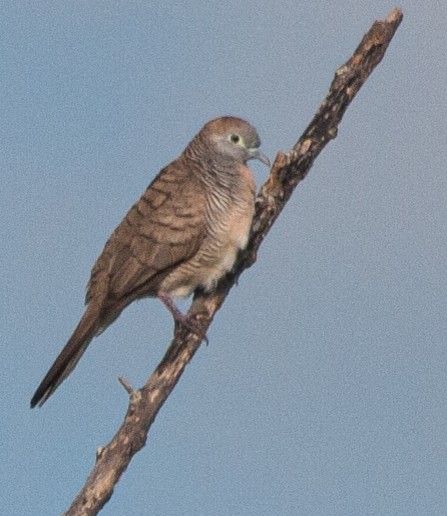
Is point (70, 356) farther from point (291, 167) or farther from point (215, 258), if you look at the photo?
point (291, 167)

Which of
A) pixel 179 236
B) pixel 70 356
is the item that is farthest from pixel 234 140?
pixel 70 356

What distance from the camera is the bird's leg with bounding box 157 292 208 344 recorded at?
29.8 ft

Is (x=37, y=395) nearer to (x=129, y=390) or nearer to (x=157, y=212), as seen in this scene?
(x=129, y=390)

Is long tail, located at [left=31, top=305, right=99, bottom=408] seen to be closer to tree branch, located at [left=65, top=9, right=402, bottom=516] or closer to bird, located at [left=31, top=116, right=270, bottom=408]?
bird, located at [left=31, top=116, right=270, bottom=408]

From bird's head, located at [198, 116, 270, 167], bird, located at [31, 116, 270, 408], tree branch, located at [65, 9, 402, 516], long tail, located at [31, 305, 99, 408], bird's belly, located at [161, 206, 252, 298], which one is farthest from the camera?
bird's head, located at [198, 116, 270, 167]

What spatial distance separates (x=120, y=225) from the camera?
30.2ft

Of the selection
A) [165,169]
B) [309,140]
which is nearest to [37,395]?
[165,169]

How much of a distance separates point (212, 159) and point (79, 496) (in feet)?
9.08

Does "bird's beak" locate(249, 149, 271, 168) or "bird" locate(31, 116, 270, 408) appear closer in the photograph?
"bird" locate(31, 116, 270, 408)

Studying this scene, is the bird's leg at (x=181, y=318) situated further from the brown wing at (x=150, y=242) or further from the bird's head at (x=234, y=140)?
the bird's head at (x=234, y=140)

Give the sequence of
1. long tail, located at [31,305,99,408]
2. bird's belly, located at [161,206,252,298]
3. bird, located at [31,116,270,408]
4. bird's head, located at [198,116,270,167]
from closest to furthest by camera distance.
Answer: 1. long tail, located at [31,305,99,408]
2. bird, located at [31,116,270,408]
3. bird's belly, located at [161,206,252,298]
4. bird's head, located at [198,116,270,167]

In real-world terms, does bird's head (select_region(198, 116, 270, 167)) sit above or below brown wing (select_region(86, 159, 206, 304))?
above

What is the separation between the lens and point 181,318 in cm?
912

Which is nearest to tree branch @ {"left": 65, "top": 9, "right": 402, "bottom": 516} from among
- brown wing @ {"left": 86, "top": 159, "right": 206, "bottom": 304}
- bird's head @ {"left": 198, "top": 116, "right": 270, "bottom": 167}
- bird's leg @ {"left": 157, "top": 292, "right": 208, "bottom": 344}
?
bird's leg @ {"left": 157, "top": 292, "right": 208, "bottom": 344}
